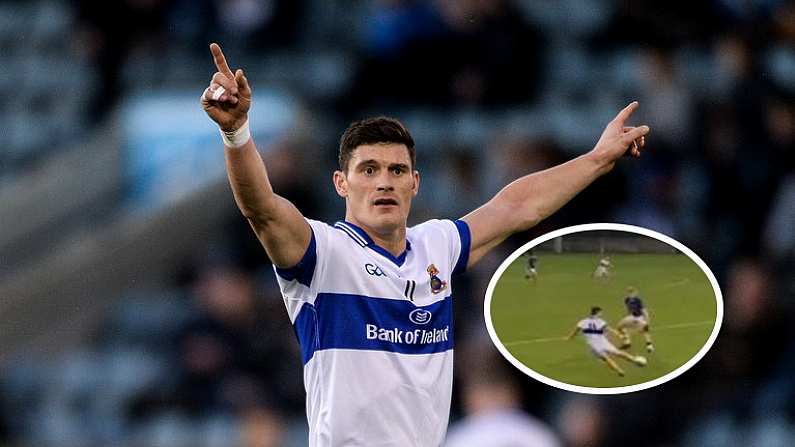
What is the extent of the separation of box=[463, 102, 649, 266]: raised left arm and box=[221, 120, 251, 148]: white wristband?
113cm

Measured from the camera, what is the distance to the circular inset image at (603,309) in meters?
5.07

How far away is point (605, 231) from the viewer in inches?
202

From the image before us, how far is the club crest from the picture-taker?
4.96m

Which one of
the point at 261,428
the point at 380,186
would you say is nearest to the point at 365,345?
the point at 380,186

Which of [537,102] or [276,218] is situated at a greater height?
[537,102]

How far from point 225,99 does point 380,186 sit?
2.16 ft

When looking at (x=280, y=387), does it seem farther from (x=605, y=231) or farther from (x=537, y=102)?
(x=605, y=231)

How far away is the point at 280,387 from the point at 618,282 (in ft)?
15.6

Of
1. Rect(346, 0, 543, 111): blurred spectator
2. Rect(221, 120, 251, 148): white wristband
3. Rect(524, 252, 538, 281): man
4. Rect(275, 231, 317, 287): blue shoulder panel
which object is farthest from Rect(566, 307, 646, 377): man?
Rect(346, 0, 543, 111): blurred spectator

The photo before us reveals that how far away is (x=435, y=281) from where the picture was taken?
4.98 meters

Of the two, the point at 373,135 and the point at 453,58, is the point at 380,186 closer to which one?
the point at 373,135

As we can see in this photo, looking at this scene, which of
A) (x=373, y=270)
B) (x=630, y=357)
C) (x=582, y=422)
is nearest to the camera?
(x=373, y=270)

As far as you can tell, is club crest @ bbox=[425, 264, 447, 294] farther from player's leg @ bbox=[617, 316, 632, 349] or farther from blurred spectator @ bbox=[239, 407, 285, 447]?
blurred spectator @ bbox=[239, 407, 285, 447]

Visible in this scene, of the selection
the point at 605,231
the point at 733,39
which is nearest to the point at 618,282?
the point at 605,231
